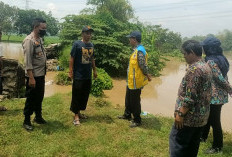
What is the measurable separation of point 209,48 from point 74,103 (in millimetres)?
2777

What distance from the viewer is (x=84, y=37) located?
434 cm

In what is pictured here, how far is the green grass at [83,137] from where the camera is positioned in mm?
3588

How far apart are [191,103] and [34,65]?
2.78 m

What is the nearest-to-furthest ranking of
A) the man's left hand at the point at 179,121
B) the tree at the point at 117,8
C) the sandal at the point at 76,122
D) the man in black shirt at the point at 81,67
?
1. the man's left hand at the point at 179,121
2. the man in black shirt at the point at 81,67
3. the sandal at the point at 76,122
4. the tree at the point at 117,8

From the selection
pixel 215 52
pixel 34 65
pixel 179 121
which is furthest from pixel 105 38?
pixel 179 121

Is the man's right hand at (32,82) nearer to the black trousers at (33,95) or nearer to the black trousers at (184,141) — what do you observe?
the black trousers at (33,95)

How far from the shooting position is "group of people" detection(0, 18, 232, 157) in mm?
2531

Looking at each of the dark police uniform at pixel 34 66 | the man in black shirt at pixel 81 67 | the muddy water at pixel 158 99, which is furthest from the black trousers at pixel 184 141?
the muddy water at pixel 158 99

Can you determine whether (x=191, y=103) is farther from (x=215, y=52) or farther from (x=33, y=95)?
(x=33, y=95)

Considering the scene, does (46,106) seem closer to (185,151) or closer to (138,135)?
(138,135)

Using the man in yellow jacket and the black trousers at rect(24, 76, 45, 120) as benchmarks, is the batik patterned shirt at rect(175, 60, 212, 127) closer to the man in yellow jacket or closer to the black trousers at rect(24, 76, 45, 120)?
the man in yellow jacket

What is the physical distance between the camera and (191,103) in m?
2.50

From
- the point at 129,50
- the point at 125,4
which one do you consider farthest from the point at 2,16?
the point at 129,50

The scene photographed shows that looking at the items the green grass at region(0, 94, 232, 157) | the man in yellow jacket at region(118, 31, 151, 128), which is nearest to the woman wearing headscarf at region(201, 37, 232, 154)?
the green grass at region(0, 94, 232, 157)
